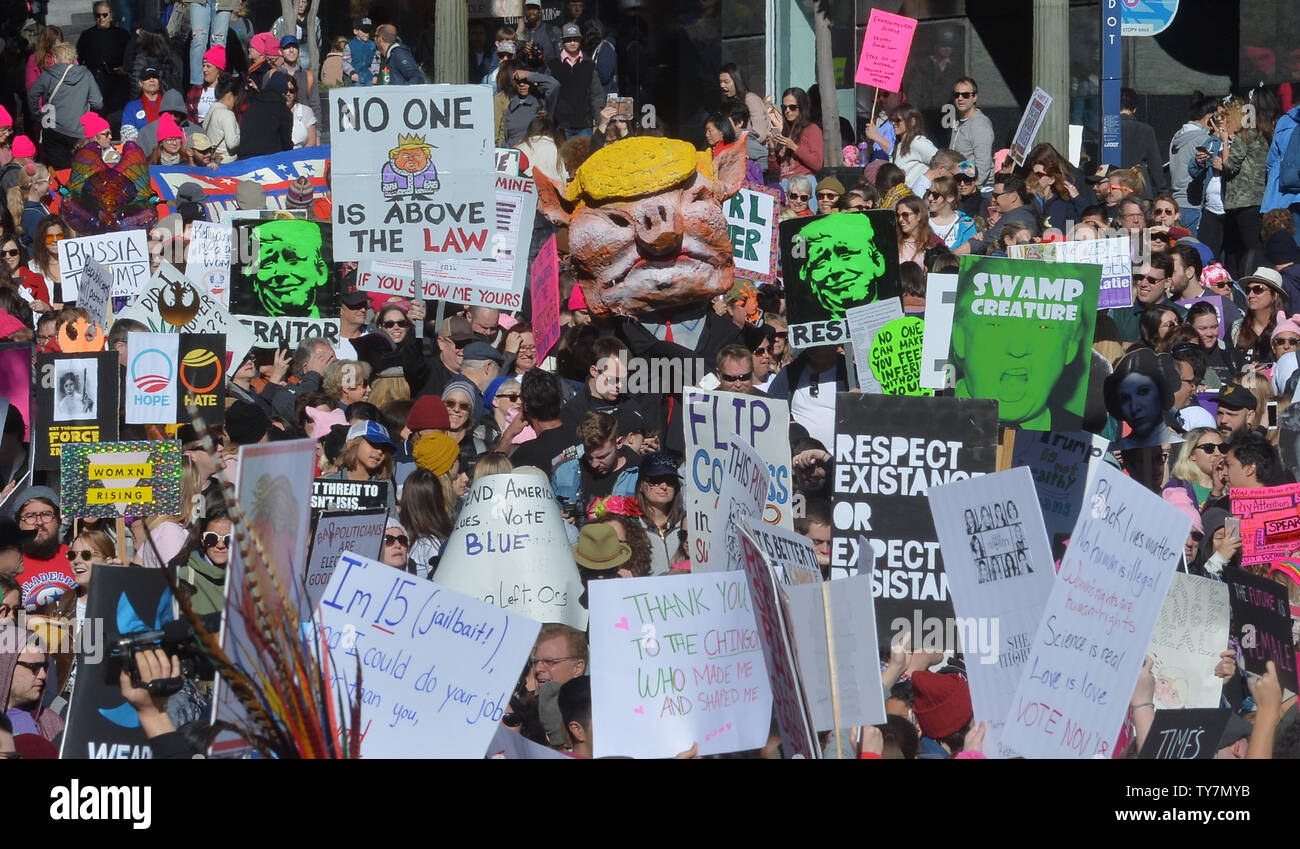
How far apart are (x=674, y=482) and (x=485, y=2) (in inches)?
563

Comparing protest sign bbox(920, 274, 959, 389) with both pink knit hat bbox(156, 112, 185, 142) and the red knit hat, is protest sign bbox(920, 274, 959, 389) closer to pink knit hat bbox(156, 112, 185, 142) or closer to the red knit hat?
the red knit hat

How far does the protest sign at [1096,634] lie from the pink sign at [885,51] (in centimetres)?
1116

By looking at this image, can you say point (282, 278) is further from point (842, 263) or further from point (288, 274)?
point (842, 263)

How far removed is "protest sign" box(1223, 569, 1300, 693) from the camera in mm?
6430

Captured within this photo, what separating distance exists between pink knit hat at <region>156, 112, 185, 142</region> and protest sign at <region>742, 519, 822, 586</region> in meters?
11.7

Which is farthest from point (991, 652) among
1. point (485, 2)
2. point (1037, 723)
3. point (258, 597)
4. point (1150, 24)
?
point (485, 2)

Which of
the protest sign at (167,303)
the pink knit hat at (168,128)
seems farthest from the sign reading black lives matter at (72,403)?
the pink knit hat at (168,128)

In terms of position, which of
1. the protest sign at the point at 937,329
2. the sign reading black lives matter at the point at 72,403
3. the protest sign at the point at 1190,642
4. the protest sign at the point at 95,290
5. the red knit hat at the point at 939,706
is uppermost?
the protest sign at the point at 95,290

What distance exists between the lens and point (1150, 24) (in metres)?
16.3

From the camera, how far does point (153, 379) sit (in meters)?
9.12

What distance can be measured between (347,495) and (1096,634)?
143 inches

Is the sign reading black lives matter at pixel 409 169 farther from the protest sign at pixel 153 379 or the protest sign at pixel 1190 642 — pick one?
the protest sign at pixel 1190 642

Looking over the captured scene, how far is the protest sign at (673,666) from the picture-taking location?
5598 mm
